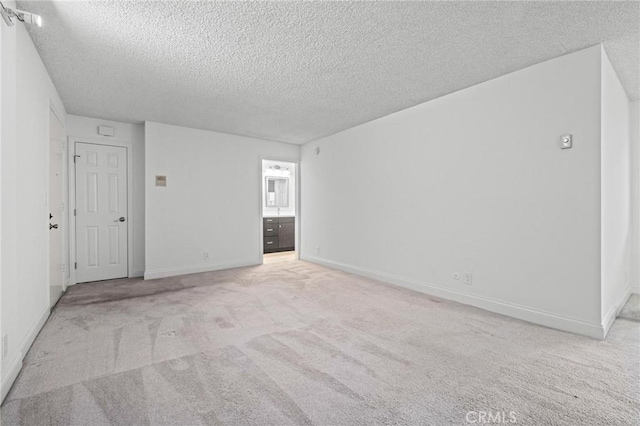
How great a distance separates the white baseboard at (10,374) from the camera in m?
1.75

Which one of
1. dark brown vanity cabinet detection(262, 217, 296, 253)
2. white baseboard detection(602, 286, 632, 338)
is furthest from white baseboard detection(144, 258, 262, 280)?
white baseboard detection(602, 286, 632, 338)

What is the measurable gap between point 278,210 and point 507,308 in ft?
20.0

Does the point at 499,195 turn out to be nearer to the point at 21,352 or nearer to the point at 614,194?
the point at 614,194

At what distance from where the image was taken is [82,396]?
5.78 ft

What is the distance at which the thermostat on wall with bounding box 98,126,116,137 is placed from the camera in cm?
459

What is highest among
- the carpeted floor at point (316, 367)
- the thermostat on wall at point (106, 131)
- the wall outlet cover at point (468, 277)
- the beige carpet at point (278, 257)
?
the thermostat on wall at point (106, 131)

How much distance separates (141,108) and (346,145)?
312 cm

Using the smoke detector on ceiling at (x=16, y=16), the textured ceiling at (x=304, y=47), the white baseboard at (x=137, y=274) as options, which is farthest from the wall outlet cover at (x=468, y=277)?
the white baseboard at (x=137, y=274)

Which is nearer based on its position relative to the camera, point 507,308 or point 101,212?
point 507,308

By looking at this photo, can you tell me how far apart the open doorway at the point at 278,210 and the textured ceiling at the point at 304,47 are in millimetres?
3829

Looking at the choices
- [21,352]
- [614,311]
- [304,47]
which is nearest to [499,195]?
[614,311]

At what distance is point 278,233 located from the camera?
7.56 m

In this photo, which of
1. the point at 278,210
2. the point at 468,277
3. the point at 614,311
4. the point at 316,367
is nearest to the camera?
the point at 316,367

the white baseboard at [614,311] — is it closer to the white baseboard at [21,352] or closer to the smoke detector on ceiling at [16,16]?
the white baseboard at [21,352]
